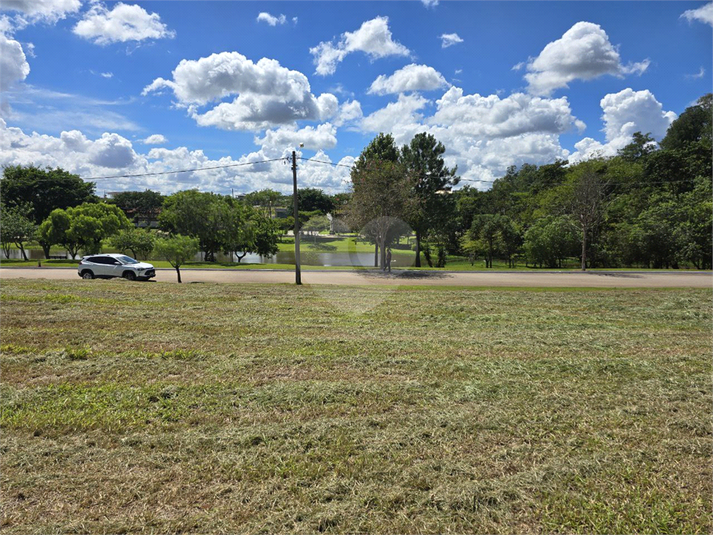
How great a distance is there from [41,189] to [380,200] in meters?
63.0

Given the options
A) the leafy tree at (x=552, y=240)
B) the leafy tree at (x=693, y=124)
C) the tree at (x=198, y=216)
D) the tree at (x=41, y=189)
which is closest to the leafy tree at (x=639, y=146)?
the leafy tree at (x=693, y=124)

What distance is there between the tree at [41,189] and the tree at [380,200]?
56.9 meters

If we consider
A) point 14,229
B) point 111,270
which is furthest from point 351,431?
point 14,229

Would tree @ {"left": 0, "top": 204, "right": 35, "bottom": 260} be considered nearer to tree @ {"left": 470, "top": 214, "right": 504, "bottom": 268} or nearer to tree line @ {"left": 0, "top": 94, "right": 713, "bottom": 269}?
tree line @ {"left": 0, "top": 94, "right": 713, "bottom": 269}

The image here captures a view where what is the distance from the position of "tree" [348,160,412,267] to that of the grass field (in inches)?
777

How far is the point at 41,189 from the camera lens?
61.1 metres

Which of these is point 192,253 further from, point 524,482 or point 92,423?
point 524,482

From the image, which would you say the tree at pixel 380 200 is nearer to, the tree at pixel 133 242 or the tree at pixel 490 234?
the tree at pixel 490 234

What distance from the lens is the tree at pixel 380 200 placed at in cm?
2728

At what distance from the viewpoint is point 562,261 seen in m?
43.1

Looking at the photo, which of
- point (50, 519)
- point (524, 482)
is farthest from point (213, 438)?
point (524, 482)

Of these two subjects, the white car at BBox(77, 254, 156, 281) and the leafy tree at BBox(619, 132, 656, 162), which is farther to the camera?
the leafy tree at BBox(619, 132, 656, 162)

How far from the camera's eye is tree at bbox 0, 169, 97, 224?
58156mm

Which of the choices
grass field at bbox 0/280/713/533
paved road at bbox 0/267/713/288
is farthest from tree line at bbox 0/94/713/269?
grass field at bbox 0/280/713/533
